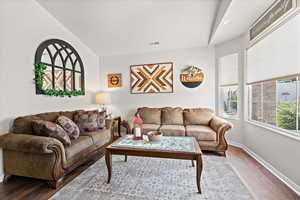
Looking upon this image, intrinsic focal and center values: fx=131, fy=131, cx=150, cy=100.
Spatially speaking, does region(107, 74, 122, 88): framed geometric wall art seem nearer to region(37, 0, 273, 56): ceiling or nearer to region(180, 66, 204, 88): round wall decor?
region(37, 0, 273, 56): ceiling

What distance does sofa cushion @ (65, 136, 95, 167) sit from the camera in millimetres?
1922

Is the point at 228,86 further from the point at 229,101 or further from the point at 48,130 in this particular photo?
the point at 48,130

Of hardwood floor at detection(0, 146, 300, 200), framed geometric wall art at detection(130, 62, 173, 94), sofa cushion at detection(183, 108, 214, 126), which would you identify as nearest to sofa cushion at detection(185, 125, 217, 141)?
sofa cushion at detection(183, 108, 214, 126)

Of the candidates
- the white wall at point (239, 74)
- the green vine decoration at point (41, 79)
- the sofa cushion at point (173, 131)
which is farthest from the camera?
the white wall at point (239, 74)

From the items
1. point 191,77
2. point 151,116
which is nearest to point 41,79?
point 151,116

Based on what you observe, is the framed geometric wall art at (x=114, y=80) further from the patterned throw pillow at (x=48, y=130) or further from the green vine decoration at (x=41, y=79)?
the patterned throw pillow at (x=48, y=130)

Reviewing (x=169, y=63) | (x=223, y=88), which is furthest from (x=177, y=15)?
(x=223, y=88)

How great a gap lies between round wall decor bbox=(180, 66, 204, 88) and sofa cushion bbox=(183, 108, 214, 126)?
782 millimetres

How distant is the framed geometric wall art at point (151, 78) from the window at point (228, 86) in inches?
53.1

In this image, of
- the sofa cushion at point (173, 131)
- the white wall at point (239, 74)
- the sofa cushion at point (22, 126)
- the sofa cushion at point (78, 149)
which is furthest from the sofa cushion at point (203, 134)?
the sofa cushion at point (22, 126)

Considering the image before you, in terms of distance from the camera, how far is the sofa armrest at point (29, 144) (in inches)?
63.1

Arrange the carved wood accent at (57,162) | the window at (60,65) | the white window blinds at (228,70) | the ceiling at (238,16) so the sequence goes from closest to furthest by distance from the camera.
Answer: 1. the carved wood accent at (57,162)
2. the ceiling at (238,16)
3. the window at (60,65)
4. the white window blinds at (228,70)

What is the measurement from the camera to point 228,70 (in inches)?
131

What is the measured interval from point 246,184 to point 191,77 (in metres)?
2.61
